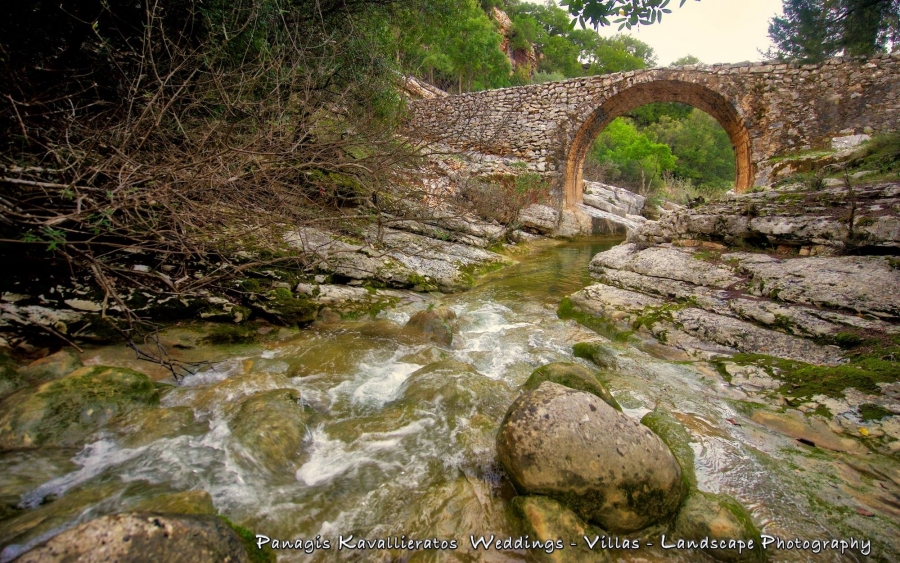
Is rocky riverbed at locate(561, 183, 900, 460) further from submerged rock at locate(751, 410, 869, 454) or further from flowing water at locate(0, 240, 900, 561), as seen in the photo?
flowing water at locate(0, 240, 900, 561)

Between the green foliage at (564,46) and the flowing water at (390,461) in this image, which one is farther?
the green foliage at (564,46)

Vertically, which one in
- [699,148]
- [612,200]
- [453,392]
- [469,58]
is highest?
[469,58]

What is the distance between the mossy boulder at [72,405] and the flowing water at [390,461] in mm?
123

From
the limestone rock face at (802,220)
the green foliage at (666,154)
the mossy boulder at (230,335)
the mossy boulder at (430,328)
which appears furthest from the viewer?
the green foliage at (666,154)

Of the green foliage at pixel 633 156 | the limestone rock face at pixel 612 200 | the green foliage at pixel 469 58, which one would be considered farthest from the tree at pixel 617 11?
the green foliage at pixel 633 156

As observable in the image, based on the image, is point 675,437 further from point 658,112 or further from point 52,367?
point 658,112

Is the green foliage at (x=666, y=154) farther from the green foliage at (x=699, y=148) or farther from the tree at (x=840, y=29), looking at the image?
the tree at (x=840, y=29)

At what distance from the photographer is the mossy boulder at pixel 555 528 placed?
5.44 ft

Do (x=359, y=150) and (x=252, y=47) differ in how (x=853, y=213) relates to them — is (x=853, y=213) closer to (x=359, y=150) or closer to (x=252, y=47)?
(x=359, y=150)

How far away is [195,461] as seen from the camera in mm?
2043

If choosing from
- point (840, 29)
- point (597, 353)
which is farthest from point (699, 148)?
point (597, 353)

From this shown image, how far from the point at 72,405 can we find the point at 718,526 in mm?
3459

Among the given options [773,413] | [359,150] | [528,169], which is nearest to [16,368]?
[359,150]

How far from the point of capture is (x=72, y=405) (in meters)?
2.18
